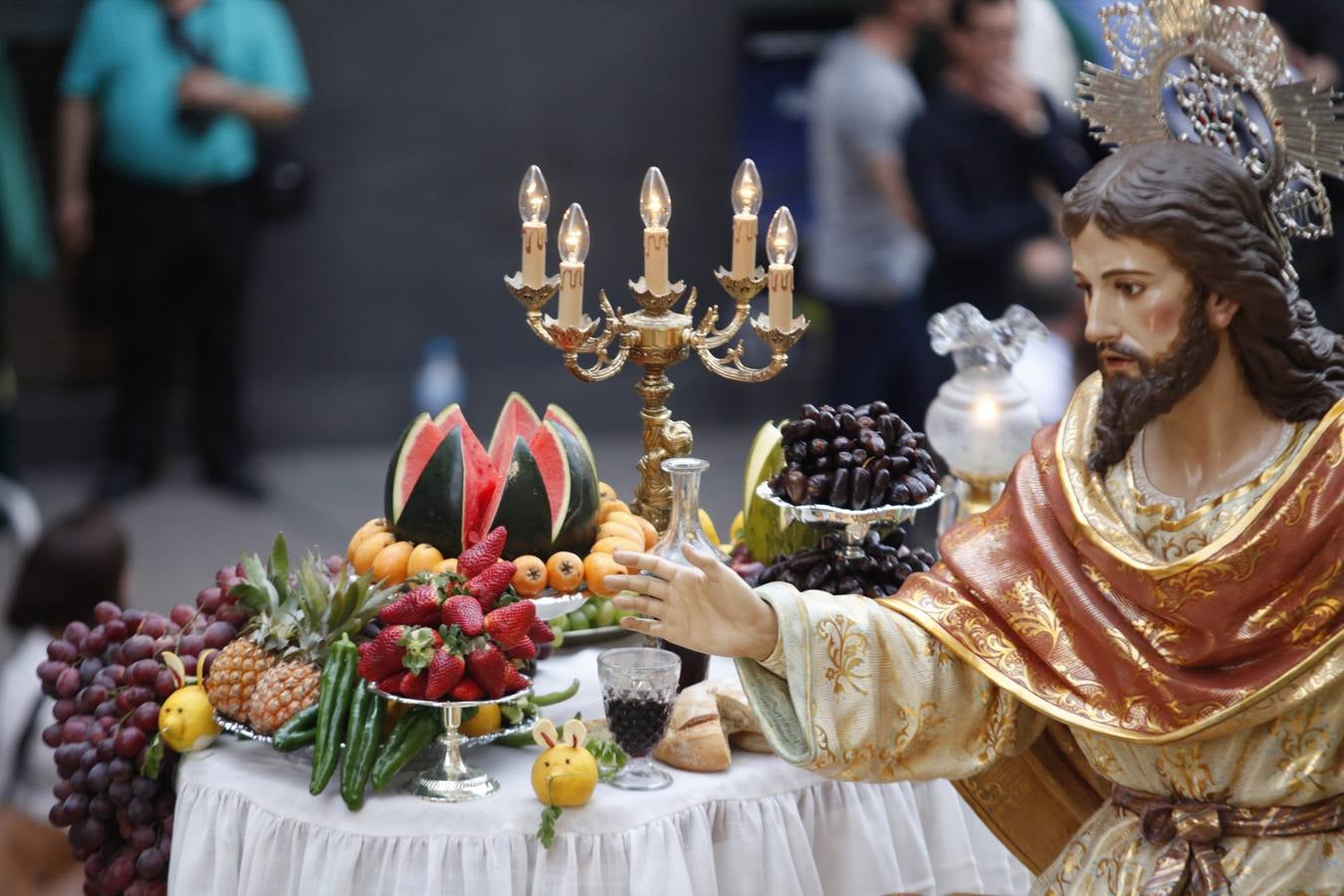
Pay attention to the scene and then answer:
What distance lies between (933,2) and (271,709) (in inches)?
189

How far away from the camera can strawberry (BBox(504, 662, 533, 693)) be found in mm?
2988

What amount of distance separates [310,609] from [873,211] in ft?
14.6

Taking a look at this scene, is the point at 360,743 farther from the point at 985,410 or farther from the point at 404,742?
the point at 985,410

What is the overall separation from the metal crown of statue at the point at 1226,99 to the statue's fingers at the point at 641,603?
3.33 ft

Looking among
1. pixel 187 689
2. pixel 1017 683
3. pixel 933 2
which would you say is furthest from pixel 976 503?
pixel 933 2

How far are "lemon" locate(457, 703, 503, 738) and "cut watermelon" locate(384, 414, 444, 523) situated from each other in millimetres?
484

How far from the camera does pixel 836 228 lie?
7324 millimetres

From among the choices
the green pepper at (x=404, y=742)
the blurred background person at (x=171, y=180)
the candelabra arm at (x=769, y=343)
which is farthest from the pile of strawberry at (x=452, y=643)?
the blurred background person at (x=171, y=180)

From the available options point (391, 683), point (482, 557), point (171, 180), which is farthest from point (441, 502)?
point (171, 180)

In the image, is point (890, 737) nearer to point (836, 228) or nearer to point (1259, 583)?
point (1259, 583)

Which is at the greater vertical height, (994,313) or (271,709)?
(994,313)

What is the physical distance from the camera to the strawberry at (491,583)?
305 centimetres

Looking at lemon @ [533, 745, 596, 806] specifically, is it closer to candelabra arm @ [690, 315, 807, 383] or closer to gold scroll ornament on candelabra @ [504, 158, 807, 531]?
gold scroll ornament on candelabra @ [504, 158, 807, 531]

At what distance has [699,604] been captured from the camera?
2.84 m
